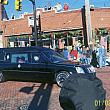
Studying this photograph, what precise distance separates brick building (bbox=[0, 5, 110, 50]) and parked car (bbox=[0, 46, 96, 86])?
17811 millimetres

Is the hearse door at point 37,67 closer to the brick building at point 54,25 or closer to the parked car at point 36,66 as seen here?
the parked car at point 36,66

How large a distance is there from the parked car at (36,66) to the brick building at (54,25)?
17.8m

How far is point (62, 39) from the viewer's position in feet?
117

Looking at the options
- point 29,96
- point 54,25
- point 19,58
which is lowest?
point 29,96

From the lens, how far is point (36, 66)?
12.6m

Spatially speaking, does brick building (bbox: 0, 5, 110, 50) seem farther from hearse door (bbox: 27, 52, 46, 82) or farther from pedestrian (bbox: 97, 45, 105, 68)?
hearse door (bbox: 27, 52, 46, 82)

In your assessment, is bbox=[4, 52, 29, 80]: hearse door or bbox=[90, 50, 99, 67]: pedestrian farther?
bbox=[90, 50, 99, 67]: pedestrian

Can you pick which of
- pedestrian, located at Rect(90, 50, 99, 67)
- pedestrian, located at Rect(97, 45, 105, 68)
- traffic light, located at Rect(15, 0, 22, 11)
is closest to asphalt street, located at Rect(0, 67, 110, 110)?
pedestrian, located at Rect(90, 50, 99, 67)

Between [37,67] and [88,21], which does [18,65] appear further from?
[88,21]

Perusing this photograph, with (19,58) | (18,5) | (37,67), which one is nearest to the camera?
(37,67)

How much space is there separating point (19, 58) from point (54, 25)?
22.7m

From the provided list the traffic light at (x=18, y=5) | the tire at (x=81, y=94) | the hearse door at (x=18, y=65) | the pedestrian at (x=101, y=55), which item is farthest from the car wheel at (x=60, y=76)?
the traffic light at (x=18, y=5)

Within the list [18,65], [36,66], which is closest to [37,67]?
[36,66]

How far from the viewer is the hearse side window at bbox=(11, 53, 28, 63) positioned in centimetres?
1320
